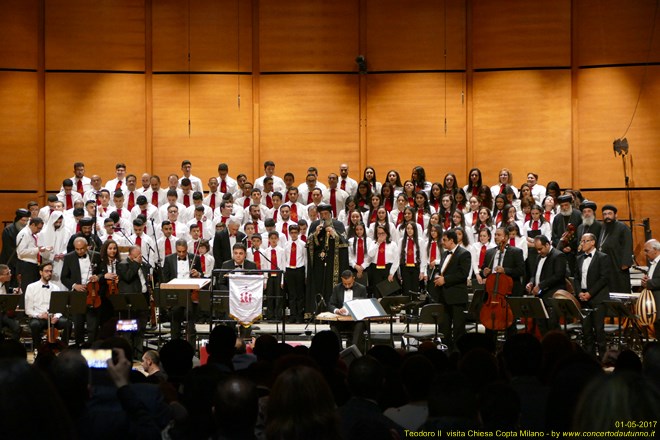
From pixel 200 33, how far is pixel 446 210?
7.00m

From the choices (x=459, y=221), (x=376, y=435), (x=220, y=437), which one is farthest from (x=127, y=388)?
(x=459, y=221)

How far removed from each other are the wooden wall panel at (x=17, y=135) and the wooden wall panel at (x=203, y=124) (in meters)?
2.55

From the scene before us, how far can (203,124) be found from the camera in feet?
59.7

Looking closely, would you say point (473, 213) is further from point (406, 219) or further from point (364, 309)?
point (364, 309)

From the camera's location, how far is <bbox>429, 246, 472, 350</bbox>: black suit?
37.5ft

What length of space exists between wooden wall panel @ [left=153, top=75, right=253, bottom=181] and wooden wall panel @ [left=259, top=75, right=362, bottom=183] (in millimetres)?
427

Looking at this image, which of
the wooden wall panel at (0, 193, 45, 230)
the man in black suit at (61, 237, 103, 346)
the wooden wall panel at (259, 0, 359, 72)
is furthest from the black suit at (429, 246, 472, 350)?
the wooden wall panel at (0, 193, 45, 230)

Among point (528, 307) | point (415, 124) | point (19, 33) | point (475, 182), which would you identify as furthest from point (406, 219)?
point (19, 33)

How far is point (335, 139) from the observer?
18.4m

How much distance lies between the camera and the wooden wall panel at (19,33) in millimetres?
17766

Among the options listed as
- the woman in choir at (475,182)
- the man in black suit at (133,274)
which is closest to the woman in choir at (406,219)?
the woman in choir at (475,182)

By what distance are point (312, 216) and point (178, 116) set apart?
491 cm

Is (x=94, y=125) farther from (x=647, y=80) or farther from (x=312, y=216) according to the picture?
(x=647, y=80)

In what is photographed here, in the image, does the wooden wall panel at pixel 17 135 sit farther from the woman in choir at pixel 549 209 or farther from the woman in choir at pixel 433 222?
the woman in choir at pixel 549 209
